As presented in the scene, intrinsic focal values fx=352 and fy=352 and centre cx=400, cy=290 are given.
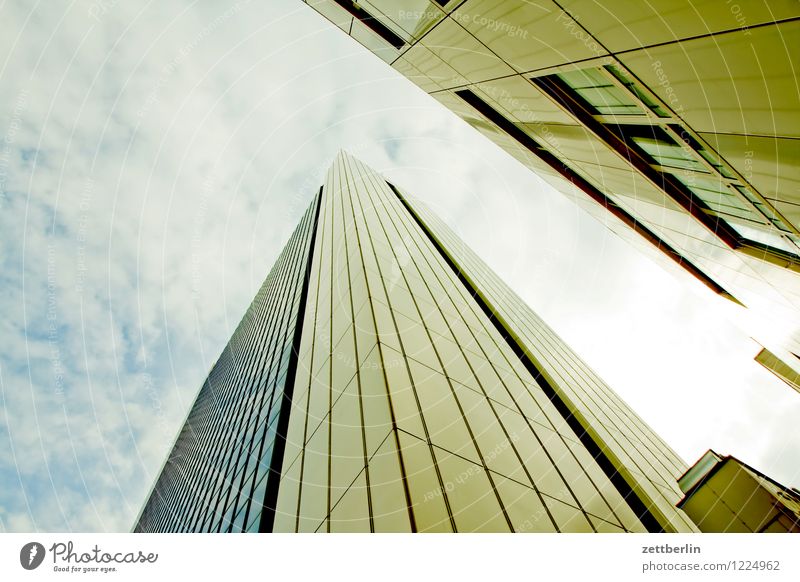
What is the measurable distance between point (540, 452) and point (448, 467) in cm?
323

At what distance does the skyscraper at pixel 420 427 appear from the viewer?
5.00m

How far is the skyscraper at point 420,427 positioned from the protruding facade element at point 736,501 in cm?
60

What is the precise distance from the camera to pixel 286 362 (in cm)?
1257

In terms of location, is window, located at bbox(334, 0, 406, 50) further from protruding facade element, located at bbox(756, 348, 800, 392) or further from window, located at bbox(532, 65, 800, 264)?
protruding facade element, located at bbox(756, 348, 800, 392)

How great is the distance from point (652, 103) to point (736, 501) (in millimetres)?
8352

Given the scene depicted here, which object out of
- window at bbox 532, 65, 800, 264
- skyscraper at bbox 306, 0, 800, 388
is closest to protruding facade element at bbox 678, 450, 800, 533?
skyscraper at bbox 306, 0, 800, 388

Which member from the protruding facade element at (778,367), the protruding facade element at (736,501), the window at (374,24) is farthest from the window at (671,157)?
the protruding facade element at (778,367)

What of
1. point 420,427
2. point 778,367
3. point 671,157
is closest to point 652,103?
point 671,157

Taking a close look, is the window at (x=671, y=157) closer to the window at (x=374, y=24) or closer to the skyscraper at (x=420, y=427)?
the window at (x=374, y=24)

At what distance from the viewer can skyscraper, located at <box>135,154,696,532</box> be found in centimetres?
500

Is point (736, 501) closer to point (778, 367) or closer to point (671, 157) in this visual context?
point (671, 157)
